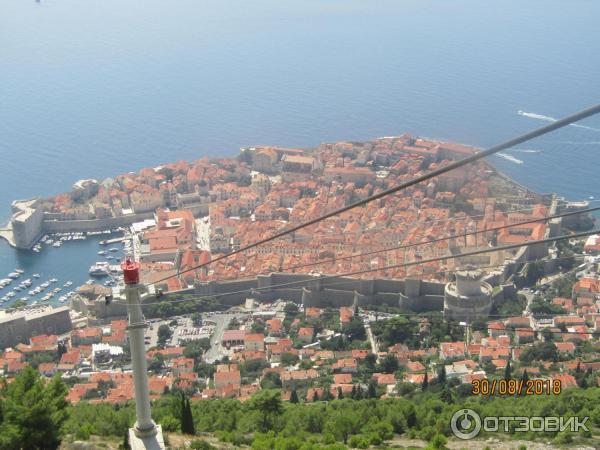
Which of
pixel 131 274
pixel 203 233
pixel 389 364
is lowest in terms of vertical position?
pixel 389 364

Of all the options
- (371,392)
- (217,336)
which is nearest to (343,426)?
(371,392)

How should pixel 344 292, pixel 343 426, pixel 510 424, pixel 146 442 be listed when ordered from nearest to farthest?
pixel 146 442 < pixel 510 424 < pixel 343 426 < pixel 344 292

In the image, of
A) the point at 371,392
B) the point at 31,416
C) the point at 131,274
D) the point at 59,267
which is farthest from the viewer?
the point at 59,267

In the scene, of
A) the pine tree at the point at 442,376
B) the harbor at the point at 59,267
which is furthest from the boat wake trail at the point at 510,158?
the pine tree at the point at 442,376

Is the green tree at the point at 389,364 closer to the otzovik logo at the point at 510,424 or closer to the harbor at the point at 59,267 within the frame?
the otzovik logo at the point at 510,424

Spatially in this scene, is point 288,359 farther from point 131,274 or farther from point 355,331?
point 131,274

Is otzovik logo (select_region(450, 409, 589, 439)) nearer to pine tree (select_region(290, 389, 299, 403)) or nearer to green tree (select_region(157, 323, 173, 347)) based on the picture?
pine tree (select_region(290, 389, 299, 403))
